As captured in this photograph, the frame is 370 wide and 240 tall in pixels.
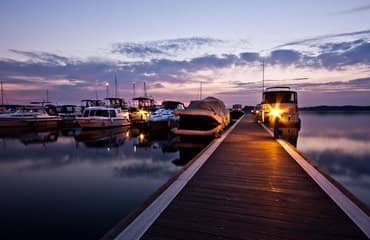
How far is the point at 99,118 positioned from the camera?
26.5 meters

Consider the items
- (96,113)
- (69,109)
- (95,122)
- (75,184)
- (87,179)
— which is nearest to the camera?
(75,184)

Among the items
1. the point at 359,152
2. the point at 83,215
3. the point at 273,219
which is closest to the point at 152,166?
the point at 83,215

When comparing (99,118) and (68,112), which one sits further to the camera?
(68,112)

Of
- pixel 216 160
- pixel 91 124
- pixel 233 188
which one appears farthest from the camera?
pixel 91 124

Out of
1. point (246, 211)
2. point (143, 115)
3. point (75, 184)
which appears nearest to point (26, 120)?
point (143, 115)

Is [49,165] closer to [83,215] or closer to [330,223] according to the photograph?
[83,215]

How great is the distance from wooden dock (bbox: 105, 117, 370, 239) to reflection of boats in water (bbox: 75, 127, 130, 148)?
14861 millimetres

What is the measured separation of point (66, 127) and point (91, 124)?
30.8 ft

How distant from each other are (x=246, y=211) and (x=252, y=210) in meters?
0.11

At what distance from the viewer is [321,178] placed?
5.80 metres

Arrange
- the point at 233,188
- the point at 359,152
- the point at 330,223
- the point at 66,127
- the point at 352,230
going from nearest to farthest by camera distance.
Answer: the point at 352,230, the point at 330,223, the point at 233,188, the point at 359,152, the point at 66,127

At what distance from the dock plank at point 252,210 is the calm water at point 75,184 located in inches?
103

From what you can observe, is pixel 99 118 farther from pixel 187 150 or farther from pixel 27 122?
pixel 187 150

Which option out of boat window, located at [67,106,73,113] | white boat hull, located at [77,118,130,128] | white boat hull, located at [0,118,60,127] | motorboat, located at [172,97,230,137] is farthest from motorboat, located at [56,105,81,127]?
motorboat, located at [172,97,230,137]
